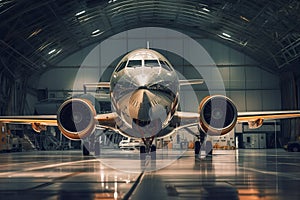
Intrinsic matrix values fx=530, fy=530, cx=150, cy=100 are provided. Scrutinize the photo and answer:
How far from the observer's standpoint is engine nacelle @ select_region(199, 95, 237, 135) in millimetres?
23359

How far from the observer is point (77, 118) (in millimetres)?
23984

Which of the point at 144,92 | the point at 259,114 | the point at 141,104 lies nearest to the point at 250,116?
the point at 259,114

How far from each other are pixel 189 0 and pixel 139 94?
31.0 metres

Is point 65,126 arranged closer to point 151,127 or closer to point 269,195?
point 151,127

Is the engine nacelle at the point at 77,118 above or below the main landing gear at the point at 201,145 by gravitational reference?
above

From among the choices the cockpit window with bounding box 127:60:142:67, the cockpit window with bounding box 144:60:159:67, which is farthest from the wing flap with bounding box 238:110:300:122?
the cockpit window with bounding box 127:60:142:67

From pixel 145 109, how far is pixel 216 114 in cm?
565

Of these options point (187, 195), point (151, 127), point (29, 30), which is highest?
point (29, 30)

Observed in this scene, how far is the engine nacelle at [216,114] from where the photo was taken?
23359mm

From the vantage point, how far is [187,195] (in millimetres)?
8688

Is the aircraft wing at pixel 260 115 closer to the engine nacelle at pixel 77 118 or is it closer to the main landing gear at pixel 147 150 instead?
the main landing gear at pixel 147 150

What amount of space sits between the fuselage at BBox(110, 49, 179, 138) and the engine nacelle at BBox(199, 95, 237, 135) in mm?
2909

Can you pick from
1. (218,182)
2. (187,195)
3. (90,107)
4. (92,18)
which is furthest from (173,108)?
(92,18)

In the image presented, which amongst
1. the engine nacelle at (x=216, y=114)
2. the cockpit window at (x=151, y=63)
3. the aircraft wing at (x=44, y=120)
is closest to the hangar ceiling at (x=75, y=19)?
the aircraft wing at (x=44, y=120)
